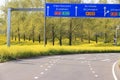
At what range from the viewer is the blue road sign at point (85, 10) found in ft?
159

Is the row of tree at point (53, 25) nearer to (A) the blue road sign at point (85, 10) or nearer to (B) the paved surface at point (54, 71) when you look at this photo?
(A) the blue road sign at point (85, 10)

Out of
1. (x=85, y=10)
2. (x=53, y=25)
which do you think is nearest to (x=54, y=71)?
(x=85, y=10)

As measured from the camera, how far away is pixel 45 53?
49.6m

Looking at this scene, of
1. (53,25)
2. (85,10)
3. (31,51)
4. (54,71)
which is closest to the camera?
(54,71)

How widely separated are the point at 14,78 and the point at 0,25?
8679 cm

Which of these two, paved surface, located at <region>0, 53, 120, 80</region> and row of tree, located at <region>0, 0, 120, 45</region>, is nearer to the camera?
paved surface, located at <region>0, 53, 120, 80</region>

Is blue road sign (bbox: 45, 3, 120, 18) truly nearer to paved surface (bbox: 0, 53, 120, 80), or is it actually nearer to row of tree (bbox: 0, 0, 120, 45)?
paved surface (bbox: 0, 53, 120, 80)

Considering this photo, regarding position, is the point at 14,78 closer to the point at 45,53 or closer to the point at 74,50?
the point at 45,53

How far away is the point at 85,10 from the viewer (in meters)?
49.0

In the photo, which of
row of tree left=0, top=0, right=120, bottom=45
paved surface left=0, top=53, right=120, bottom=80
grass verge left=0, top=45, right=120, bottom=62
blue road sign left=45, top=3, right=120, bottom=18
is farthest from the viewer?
row of tree left=0, top=0, right=120, bottom=45

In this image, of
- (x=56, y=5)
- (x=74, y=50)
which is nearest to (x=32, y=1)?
(x=74, y=50)

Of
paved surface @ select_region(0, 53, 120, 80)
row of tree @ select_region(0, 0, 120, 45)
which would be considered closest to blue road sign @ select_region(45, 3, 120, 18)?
paved surface @ select_region(0, 53, 120, 80)

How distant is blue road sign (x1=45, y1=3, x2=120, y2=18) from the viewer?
48531 millimetres

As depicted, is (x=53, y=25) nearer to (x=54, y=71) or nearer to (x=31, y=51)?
(x=31, y=51)
